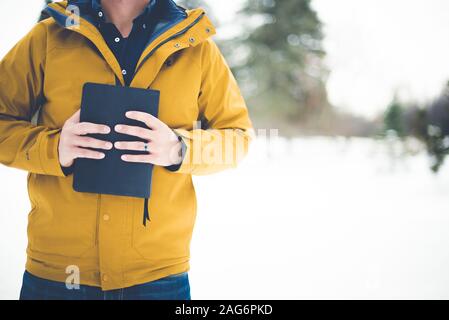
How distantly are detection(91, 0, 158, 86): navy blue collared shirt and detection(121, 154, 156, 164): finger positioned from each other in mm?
315

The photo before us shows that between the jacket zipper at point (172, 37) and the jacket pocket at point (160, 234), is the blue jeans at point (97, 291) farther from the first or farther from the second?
the jacket zipper at point (172, 37)

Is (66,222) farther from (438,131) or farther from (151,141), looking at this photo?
(438,131)

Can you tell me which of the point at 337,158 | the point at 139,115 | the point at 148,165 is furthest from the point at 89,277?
the point at 337,158

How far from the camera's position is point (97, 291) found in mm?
1211

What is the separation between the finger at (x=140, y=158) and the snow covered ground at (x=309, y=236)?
6.38 feet

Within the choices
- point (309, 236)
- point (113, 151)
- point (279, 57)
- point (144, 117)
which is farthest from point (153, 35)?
point (279, 57)

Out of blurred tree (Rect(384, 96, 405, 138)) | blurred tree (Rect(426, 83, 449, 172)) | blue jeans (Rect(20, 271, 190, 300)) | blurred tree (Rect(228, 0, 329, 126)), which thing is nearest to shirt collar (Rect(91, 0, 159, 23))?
blue jeans (Rect(20, 271, 190, 300))

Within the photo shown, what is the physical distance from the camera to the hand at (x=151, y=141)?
1.10 meters

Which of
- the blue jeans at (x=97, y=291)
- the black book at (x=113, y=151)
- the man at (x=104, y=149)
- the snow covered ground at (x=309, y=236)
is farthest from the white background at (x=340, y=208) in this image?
the black book at (x=113, y=151)

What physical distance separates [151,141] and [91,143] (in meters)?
0.20

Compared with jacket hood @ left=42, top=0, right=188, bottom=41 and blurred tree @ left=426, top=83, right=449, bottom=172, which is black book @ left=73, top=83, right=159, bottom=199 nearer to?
jacket hood @ left=42, top=0, right=188, bottom=41

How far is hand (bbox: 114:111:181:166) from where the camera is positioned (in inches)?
43.1
